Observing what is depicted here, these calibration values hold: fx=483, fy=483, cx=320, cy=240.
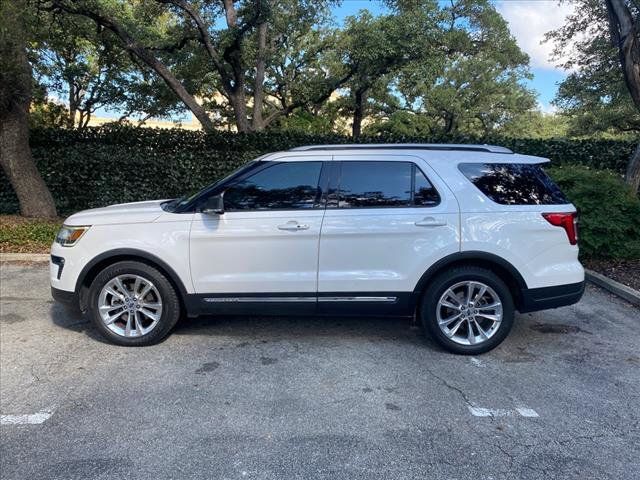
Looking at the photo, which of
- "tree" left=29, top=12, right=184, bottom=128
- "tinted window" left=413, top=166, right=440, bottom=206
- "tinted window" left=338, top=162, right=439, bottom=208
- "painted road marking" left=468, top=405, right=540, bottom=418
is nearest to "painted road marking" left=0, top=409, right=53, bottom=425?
"tinted window" left=338, top=162, right=439, bottom=208

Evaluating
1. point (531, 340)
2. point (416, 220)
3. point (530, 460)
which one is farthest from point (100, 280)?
point (531, 340)

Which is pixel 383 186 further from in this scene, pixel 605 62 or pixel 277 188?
pixel 605 62

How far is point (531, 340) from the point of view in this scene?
463 cm

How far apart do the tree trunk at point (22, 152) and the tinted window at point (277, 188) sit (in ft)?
22.7

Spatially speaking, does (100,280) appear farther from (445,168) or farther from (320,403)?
(445,168)

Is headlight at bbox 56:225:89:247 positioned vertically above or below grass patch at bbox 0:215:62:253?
above

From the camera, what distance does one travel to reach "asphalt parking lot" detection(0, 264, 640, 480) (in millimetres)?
2795

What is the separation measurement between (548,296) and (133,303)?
12.1 feet

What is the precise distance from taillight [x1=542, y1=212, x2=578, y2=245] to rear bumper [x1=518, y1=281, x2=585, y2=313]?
410 mm

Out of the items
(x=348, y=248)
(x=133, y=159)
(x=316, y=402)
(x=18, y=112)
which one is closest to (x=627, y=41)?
(x=348, y=248)

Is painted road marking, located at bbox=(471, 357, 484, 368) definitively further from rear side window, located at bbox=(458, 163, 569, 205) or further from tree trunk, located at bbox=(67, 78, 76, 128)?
tree trunk, located at bbox=(67, 78, 76, 128)

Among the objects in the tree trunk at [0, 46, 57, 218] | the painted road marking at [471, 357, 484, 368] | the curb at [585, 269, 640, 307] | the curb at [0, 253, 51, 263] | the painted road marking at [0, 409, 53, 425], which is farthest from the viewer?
the tree trunk at [0, 46, 57, 218]

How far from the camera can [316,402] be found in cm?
346

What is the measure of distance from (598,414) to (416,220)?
1.94m
